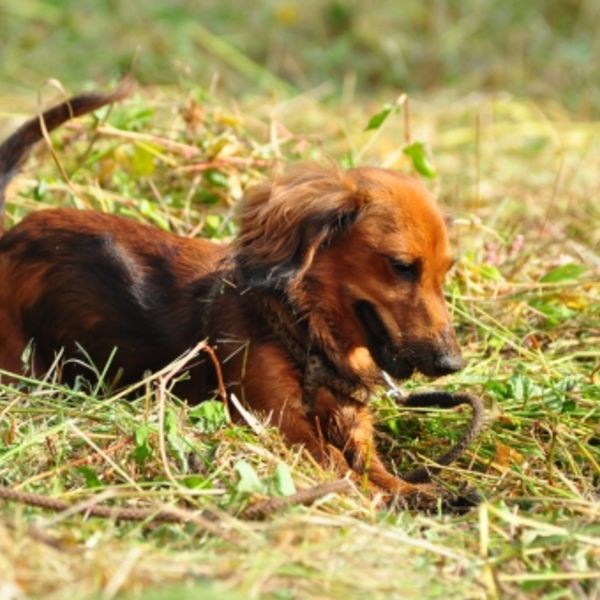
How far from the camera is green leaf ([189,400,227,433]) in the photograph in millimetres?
4184

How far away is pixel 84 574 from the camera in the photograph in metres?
2.97

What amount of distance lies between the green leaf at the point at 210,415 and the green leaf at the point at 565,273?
1.88 meters

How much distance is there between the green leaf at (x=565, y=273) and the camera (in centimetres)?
560

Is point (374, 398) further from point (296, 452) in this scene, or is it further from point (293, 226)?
point (293, 226)

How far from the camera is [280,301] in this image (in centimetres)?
441

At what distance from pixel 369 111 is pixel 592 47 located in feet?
8.11

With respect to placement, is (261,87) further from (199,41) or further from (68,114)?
(68,114)

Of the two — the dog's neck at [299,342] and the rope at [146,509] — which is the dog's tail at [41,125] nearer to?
the dog's neck at [299,342]

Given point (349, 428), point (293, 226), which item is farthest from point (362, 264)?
point (349, 428)

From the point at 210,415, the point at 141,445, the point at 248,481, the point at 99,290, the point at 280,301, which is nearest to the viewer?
the point at 248,481

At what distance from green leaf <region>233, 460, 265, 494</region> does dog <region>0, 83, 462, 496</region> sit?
62 centimetres

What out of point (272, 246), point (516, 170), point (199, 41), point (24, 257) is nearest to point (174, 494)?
point (272, 246)

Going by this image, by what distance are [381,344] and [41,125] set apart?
158 centimetres

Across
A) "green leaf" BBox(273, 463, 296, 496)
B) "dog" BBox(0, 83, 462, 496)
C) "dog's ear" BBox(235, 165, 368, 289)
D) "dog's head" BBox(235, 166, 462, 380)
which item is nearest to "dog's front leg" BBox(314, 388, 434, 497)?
"dog" BBox(0, 83, 462, 496)
